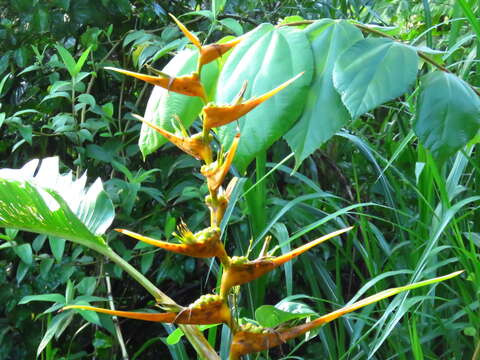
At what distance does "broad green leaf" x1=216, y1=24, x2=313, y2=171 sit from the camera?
2.30ft

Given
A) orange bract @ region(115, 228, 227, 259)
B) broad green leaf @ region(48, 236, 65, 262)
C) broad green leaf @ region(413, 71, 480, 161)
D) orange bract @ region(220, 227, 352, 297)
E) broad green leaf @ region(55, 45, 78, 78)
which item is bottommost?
broad green leaf @ region(48, 236, 65, 262)

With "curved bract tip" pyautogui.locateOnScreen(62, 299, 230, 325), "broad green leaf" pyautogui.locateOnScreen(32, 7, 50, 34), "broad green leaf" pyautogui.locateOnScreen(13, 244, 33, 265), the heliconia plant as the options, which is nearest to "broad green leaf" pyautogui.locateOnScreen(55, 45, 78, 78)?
"broad green leaf" pyautogui.locateOnScreen(32, 7, 50, 34)

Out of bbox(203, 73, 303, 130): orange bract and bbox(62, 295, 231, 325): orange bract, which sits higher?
bbox(203, 73, 303, 130): orange bract

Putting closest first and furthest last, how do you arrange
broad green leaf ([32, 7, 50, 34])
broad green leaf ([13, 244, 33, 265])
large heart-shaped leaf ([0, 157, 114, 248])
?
1. large heart-shaped leaf ([0, 157, 114, 248])
2. broad green leaf ([13, 244, 33, 265])
3. broad green leaf ([32, 7, 50, 34])

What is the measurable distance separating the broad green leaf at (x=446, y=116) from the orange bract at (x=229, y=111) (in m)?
0.24

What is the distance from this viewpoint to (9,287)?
1.76m

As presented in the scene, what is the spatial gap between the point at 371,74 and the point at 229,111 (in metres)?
0.22

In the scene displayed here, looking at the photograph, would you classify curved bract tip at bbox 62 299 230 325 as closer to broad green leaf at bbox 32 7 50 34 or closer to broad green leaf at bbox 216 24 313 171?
broad green leaf at bbox 216 24 313 171

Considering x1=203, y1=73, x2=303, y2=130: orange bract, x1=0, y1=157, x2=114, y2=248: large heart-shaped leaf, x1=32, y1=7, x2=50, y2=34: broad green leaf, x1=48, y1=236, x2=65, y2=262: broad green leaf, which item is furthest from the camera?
x1=32, y1=7, x2=50, y2=34: broad green leaf

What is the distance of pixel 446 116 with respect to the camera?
28.9 inches

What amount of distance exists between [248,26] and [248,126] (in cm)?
149

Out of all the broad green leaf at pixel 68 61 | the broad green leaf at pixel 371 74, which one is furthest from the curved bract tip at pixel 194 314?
the broad green leaf at pixel 68 61

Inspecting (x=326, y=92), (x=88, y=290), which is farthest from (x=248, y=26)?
(x=326, y=92)

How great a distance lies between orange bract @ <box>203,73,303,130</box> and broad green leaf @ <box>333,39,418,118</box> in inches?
5.7
